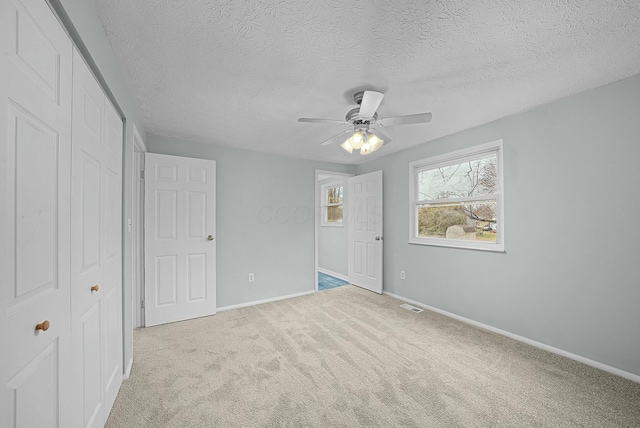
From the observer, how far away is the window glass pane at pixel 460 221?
3.01 meters

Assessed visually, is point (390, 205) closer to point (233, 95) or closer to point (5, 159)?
point (233, 95)

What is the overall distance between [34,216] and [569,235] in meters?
3.49

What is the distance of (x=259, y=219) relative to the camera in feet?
12.7

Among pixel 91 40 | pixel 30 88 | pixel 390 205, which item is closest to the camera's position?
pixel 30 88

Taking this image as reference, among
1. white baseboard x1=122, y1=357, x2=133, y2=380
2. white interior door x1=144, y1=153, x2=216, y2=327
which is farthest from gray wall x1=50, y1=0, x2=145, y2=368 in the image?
white interior door x1=144, y1=153, x2=216, y2=327

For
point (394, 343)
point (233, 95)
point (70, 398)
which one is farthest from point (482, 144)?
point (70, 398)

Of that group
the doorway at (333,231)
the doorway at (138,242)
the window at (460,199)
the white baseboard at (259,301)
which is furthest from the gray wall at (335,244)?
the doorway at (138,242)

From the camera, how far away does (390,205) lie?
4.11 metres

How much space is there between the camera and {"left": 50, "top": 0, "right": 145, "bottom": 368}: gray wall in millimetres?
1075

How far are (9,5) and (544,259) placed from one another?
360cm

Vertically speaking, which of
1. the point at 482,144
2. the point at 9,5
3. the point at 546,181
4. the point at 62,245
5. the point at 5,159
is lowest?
the point at 62,245

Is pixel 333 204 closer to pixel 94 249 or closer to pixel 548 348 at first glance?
pixel 548 348

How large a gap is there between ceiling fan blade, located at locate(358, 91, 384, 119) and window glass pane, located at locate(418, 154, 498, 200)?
5.87ft

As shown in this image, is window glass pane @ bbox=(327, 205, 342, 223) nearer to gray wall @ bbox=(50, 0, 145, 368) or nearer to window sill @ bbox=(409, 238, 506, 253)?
window sill @ bbox=(409, 238, 506, 253)
